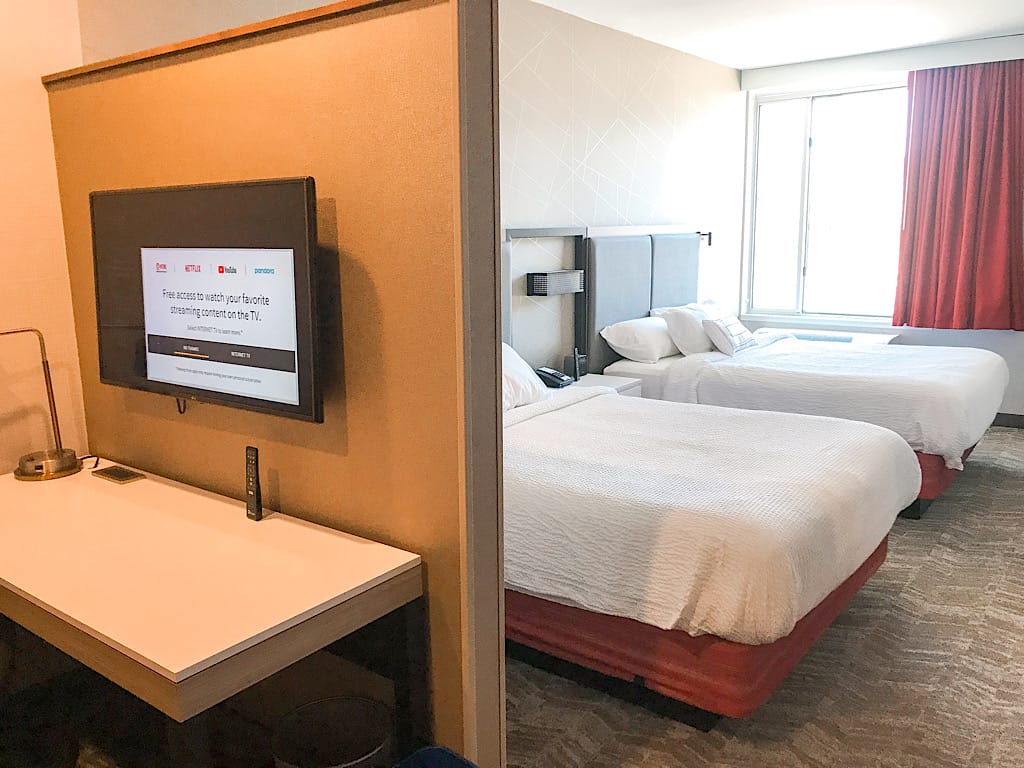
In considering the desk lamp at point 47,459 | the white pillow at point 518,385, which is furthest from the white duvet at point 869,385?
the desk lamp at point 47,459

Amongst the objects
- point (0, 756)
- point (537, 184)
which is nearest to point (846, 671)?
point (0, 756)

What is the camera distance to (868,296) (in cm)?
650

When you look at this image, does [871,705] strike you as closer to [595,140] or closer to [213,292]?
[213,292]

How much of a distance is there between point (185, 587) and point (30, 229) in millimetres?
1302

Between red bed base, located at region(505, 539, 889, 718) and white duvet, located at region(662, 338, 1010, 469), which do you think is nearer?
red bed base, located at region(505, 539, 889, 718)

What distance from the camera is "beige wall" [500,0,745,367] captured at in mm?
4320

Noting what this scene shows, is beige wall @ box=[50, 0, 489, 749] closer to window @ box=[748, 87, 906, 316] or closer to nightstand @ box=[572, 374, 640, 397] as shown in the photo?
nightstand @ box=[572, 374, 640, 397]

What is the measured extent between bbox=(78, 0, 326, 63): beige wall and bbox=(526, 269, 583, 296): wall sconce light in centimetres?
209

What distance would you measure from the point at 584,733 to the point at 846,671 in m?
0.90

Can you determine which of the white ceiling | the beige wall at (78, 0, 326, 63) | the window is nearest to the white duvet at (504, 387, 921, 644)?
the beige wall at (78, 0, 326, 63)

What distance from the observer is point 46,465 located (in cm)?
225

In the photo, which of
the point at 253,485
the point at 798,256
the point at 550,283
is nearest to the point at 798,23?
the point at 798,256

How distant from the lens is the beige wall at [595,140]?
432cm

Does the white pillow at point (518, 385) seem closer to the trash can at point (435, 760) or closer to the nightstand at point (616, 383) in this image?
the nightstand at point (616, 383)
